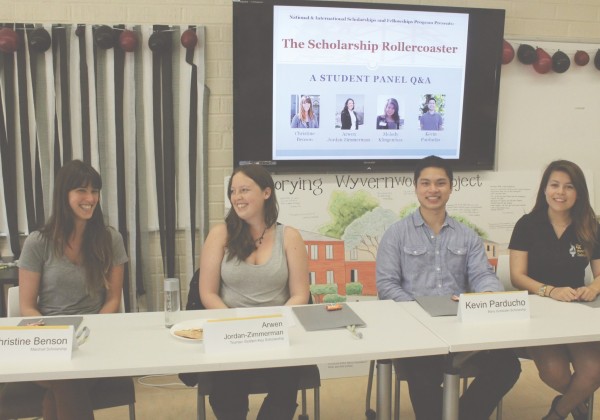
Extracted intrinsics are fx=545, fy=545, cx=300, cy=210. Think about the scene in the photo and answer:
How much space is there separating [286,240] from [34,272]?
968 millimetres

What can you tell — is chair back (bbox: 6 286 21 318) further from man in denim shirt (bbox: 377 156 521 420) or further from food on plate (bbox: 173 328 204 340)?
man in denim shirt (bbox: 377 156 521 420)

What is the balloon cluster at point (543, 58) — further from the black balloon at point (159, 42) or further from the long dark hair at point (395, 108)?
the black balloon at point (159, 42)

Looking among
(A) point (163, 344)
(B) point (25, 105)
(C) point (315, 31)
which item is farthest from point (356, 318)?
(B) point (25, 105)

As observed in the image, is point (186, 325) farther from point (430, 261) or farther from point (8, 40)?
point (8, 40)

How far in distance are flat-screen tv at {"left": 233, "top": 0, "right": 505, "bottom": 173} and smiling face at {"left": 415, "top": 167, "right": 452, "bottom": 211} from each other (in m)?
0.91

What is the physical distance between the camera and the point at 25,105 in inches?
114

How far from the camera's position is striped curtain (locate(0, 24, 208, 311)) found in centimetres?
288

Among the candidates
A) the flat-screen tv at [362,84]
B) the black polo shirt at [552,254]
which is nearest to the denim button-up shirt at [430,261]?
the black polo shirt at [552,254]

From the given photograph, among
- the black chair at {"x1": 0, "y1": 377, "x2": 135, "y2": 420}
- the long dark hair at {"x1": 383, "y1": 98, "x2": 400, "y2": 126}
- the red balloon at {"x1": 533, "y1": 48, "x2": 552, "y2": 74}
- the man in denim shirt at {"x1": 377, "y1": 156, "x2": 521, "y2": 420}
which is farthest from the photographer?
the red balloon at {"x1": 533, "y1": 48, "x2": 552, "y2": 74}

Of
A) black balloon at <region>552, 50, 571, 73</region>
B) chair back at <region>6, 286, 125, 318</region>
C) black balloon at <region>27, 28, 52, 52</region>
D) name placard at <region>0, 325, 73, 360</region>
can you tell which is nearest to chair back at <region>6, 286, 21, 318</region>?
chair back at <region>6, 286, 125, 318</region>

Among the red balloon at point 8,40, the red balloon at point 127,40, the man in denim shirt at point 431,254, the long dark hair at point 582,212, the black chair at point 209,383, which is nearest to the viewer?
the black chair at point 209,383

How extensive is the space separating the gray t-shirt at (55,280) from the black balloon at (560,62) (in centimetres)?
293

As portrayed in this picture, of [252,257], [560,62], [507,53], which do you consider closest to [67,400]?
[252,257]

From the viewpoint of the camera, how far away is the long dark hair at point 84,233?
2100 millimetres
